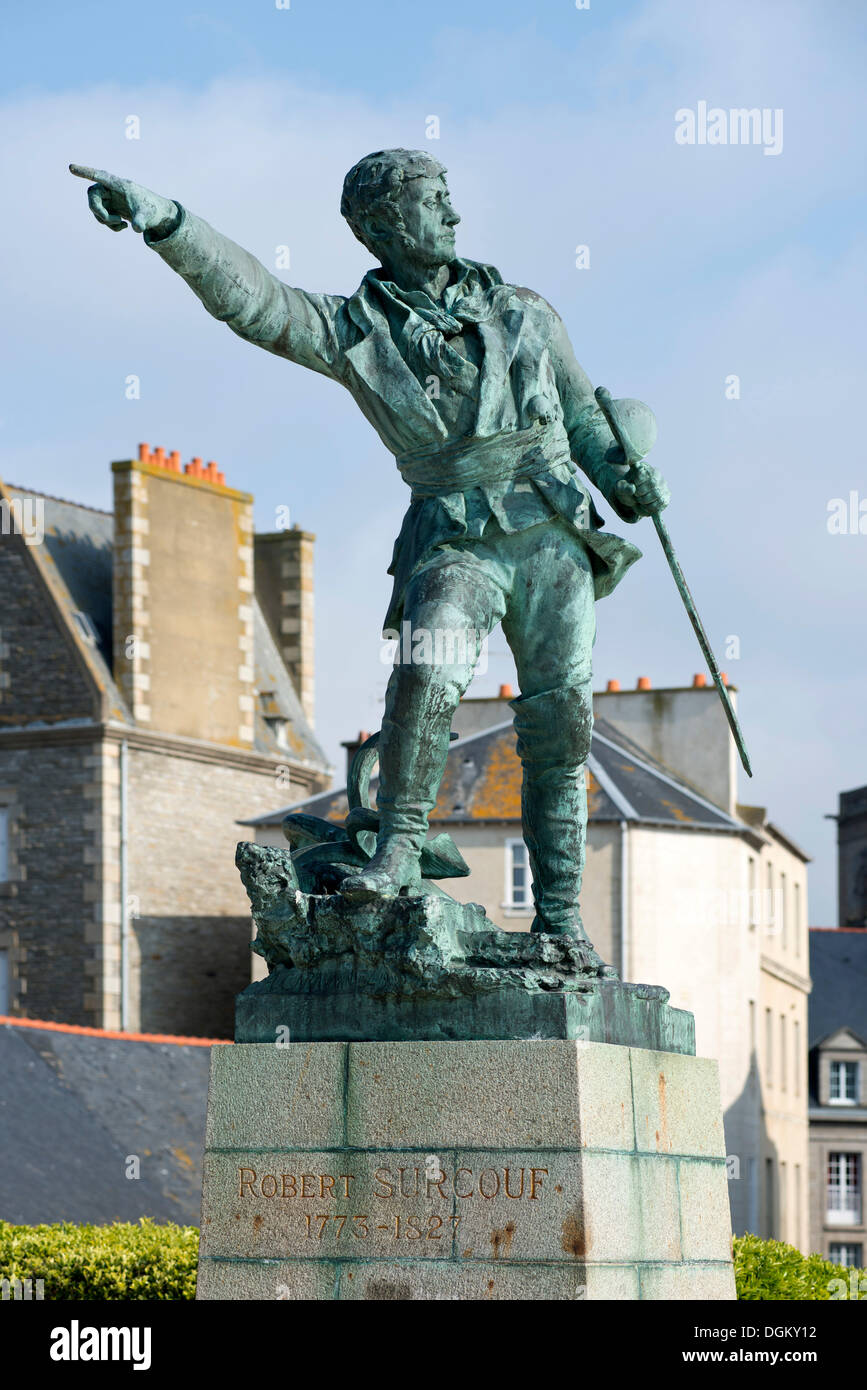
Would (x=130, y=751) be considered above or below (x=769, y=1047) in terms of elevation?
above

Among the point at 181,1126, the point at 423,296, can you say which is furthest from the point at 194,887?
the point at 423,296

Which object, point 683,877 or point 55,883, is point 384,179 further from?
point 55,883

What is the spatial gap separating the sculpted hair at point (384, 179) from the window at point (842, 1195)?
50.5 metres

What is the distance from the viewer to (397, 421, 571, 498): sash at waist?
29.2 feet

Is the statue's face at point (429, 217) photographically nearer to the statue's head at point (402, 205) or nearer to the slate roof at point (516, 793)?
the statue's head at point (402, 205)

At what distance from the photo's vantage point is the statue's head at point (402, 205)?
891cm

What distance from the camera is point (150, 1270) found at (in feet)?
40.5

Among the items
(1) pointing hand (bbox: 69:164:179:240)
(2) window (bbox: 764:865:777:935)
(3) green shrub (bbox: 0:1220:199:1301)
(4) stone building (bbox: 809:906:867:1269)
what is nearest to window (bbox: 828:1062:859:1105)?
(4) stone building (bbox: 809:906:867:1269)

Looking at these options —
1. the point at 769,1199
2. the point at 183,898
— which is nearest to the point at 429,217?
the point at 183,898

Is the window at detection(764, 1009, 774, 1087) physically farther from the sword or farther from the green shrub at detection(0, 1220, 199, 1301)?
the sword

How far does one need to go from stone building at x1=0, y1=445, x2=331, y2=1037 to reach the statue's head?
35.6 meters

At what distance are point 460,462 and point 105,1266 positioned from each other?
553 centimetres
